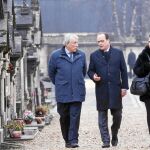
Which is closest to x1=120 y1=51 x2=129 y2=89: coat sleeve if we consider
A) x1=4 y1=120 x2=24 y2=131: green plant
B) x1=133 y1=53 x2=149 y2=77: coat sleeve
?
x1=133 y1=53 x2=149 y2=77: coat sleeve

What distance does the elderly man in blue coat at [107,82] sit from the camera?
16234 millimetres

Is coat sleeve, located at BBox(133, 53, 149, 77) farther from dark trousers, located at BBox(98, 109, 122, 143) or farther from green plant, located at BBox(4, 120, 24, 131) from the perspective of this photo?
green plant, located at BBox(4, 120, 24, 131)

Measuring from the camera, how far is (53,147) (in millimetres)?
18422

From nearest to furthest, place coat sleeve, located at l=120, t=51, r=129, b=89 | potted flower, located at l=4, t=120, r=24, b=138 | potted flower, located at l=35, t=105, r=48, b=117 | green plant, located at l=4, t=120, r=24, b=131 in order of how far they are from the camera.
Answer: coat sleeve, located at l=120, t=51, r=129, b=89 → potted flower, located at l=4, t=120, r=24, b=138 → green plant, located at l=4, t=120, r=24, b=131 → potted flower, located at l=35, t=105, r=48, b=117

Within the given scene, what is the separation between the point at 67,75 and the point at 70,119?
76cm

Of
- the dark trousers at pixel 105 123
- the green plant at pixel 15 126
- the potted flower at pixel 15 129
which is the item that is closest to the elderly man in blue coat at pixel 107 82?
the dark trousers at pixel 105 123

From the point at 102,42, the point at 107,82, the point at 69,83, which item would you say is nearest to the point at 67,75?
the point at 69,83

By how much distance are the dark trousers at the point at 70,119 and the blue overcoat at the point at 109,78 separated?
44 cm

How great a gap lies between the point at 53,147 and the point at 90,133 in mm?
5390

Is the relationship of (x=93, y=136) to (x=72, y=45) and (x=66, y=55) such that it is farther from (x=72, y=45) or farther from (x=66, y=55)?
(x=72, y=45)

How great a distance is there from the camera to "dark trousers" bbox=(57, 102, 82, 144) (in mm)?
16094

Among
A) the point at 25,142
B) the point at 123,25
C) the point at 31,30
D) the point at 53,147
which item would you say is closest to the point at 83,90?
the point at 53,147

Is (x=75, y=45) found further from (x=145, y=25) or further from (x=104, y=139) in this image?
(x=145, y=25)

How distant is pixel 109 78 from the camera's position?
53.3 feet
